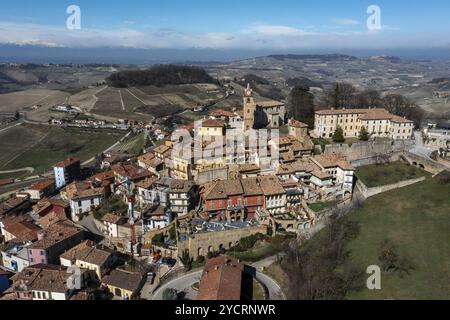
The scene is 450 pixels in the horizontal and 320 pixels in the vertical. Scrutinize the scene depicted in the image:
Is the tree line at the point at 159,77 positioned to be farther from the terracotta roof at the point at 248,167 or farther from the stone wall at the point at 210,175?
the stone wall at the point at 210,175

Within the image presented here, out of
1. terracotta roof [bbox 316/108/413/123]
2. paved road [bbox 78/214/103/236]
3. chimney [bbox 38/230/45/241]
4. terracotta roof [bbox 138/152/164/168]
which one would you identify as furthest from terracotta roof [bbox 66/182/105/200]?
terracotta roof [bbox 316/108/413/123]

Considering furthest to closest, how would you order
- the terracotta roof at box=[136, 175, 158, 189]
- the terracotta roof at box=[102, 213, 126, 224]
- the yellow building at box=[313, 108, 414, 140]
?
the yellow building at box=[313, 108, 414, 140] → the terracotta roof at box=[136, 175, 158, 189] → the terracotta roof at box=[102, 213, 126, 224]

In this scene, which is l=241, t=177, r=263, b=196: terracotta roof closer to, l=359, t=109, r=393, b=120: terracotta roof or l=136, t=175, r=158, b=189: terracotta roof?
l=136, t=175, r=158, b=189: terracotta roof

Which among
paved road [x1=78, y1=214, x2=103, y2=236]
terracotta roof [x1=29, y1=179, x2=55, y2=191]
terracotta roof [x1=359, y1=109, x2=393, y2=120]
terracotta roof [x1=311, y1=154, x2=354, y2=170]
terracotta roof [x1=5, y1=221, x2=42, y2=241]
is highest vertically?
terracotta roof [x1=359, y1=109, x2=393, y2=120]

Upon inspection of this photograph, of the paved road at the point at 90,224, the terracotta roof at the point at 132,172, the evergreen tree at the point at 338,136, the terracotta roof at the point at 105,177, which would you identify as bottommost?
the paved road at the point at 90,224

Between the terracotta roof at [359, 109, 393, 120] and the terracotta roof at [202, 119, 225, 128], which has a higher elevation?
the terracotta roof at [359, 109, 393, 120]

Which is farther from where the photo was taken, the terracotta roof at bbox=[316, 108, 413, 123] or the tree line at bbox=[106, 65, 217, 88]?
the tree line at bbox=[106, 65, 217, 88]

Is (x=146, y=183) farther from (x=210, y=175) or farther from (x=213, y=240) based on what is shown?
(x=213, y=240)

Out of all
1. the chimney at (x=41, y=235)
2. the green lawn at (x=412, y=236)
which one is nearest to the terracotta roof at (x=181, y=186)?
the chimney at (x=41, y=235)
